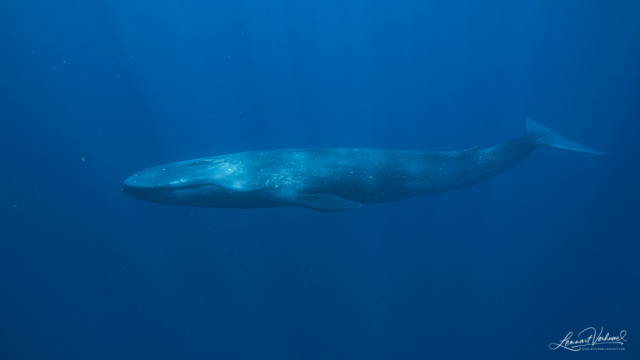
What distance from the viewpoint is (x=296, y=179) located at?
15.1 feet

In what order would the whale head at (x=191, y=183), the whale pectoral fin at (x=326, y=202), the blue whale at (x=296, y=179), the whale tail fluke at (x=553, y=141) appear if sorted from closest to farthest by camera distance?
the whale head at (x=191, y=183) → the blue whale at (x=296, y=179) → the whale pectoral fin at (x=326, y=202) → the whale tail fluke at (x=553, y=141)

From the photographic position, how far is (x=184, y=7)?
38.3 feet

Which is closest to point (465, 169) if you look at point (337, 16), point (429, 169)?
point (429, 169)

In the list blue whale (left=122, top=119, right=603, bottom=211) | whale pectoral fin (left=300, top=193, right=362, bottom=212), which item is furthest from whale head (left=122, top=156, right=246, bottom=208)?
whale pectoral fin (left=300, top=193, right=362, bottom=212)

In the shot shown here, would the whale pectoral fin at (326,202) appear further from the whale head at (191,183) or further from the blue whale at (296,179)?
the whale head at (191,183)

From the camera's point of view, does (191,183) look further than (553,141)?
No

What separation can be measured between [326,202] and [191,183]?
6.76ft

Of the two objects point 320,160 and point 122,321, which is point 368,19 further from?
point 122,321

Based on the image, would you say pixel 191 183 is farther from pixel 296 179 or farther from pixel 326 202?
pixel 326 202

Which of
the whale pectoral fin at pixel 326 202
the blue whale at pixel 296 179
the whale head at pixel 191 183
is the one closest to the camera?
the whale head at pixel 191 183

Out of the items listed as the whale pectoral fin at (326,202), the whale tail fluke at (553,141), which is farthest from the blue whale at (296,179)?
the whale tail fluke at (553,141)

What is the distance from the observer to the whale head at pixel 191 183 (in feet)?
13.6

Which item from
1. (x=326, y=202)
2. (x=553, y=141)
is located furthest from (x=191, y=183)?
(x=553, y=141)

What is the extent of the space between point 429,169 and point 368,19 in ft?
33.3
